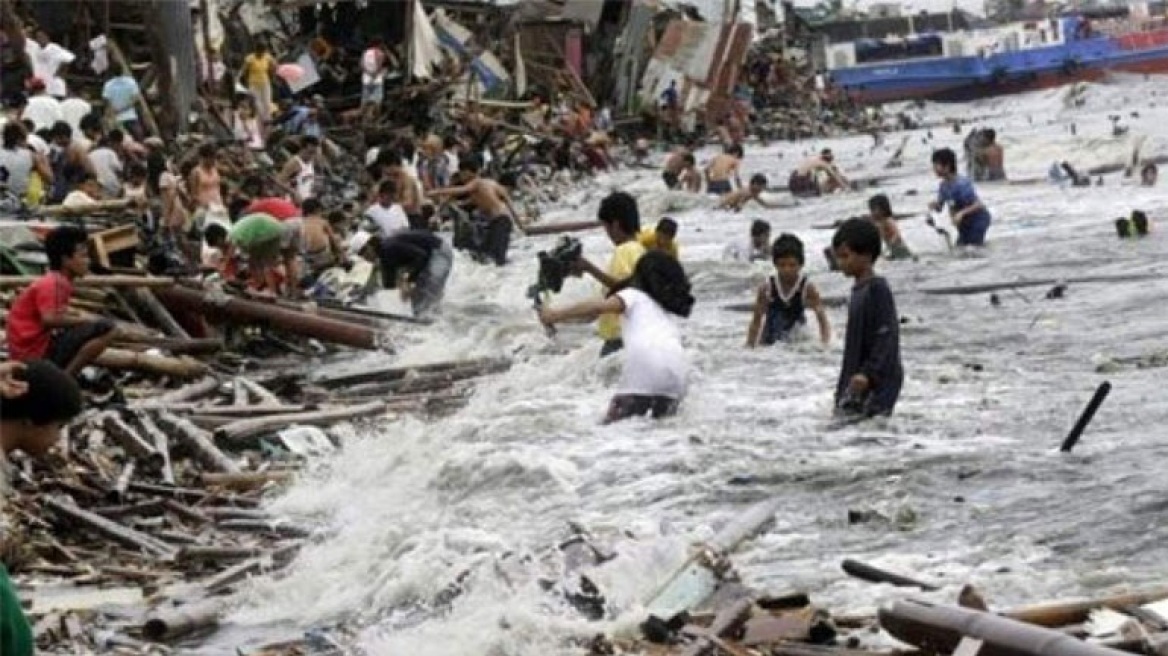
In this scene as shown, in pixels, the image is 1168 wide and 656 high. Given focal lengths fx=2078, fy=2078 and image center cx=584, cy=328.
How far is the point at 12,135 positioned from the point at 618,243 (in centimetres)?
854

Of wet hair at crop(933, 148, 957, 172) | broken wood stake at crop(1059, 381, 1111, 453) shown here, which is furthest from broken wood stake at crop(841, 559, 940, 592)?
wet hair at crop(933, 148, 957, 172)

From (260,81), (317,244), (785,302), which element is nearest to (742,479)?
(785,302)

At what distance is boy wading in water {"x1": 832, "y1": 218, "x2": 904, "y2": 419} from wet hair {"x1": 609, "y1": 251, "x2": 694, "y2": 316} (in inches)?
35.9

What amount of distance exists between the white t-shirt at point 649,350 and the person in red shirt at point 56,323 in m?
3.03

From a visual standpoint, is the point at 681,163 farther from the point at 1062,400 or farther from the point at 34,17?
the point at 1062,400

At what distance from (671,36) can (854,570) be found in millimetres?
41346

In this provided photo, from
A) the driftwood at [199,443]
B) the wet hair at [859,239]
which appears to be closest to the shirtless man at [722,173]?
the driftwood at [199,443]

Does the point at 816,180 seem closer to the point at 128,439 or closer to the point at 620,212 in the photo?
the point at 620,212

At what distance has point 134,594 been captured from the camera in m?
8.15

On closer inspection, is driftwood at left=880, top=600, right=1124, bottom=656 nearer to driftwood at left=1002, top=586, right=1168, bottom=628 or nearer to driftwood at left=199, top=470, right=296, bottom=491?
driftwood at left=1002, top=586, right=1168, bottom=628

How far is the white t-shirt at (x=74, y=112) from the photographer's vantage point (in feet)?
69.8

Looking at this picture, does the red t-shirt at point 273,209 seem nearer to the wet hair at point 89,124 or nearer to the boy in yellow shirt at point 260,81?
the wet hair at point 89,124

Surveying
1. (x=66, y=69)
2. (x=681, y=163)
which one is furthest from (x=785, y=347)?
(x=681, y=163)

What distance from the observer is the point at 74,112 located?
21.5 metres
